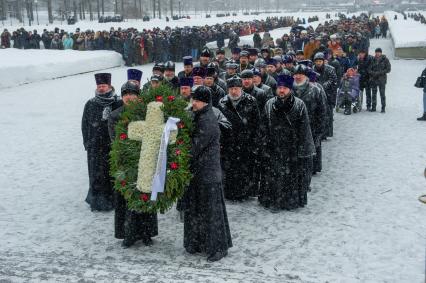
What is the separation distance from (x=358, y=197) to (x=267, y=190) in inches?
53.1

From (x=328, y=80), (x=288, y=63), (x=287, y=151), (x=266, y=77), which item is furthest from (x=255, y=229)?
(x=288, y=63)

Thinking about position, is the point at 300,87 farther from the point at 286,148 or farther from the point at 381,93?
the point at 381,93

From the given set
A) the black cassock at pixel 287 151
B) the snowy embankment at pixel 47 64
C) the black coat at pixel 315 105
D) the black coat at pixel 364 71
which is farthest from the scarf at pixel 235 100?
the snowy embankment at pixel 47 64

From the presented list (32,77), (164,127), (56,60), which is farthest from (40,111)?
(164,127)

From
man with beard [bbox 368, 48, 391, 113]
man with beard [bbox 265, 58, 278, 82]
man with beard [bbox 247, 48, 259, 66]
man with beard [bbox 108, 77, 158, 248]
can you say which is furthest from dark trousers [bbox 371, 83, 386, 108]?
man with beard [bbox 108, 77, 158, 248]

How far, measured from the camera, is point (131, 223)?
5.59m

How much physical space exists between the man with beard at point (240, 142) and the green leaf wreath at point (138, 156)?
1.70 meters

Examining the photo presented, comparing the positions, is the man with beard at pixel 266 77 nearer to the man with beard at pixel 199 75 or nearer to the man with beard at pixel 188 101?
the man with beard at pixel 199 75

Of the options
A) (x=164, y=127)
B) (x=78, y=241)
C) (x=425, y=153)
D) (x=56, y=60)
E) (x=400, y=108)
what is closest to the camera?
(x=164, y=127)

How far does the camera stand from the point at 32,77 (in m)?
20.2

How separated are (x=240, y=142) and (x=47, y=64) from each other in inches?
631

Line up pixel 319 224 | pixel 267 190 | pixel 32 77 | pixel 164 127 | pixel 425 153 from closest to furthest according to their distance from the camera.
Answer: pixel 164 127, pixel 319 224, pixel 267 190, pixel 425 153, pixel 32 77

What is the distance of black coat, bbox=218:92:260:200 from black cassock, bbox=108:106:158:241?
1.68 meters

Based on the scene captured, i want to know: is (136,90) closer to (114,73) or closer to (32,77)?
(32,77)
